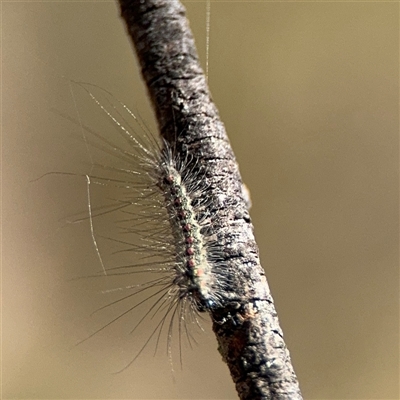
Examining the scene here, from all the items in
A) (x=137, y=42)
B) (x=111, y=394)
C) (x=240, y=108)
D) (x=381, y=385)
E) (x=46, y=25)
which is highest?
(x=46, y=25)

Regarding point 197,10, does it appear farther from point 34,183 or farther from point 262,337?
point 262,337

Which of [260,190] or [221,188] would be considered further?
[260,190]

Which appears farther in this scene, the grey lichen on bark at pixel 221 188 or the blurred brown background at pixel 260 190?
the blurred brown background at pixel 260 190

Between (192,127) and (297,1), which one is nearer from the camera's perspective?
(192,127)

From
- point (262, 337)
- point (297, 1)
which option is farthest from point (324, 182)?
point (262, 337)

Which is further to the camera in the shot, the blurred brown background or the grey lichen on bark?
the blurred brown background

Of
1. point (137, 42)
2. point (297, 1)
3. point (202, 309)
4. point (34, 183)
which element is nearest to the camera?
point (202, 309)

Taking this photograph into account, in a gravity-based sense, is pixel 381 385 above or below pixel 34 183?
below

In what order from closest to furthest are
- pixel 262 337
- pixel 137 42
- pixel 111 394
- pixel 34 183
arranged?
pixel 262 337 < pixel 137 42 < pixel 111 394 < pixel 34 183
